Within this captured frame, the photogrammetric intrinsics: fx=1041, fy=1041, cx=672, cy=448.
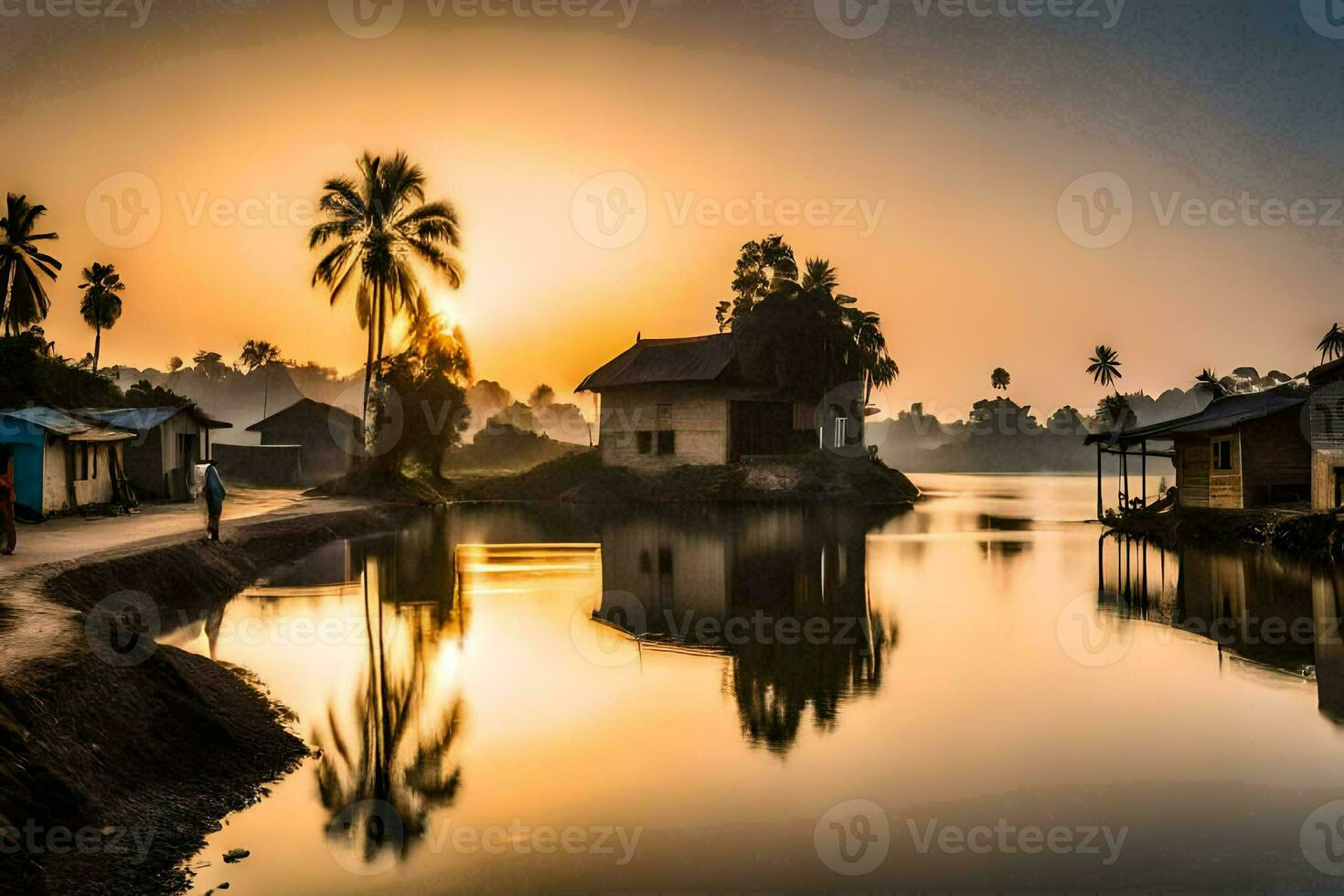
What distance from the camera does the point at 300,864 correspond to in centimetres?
764

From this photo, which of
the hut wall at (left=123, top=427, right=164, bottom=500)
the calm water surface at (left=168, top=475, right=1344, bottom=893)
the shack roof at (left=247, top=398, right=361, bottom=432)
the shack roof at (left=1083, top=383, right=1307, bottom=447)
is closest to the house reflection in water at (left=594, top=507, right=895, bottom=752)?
the calm water surface at (left=168, top=475, right=1344, bottom=893)

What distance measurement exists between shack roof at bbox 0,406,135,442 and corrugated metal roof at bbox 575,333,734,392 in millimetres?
32470

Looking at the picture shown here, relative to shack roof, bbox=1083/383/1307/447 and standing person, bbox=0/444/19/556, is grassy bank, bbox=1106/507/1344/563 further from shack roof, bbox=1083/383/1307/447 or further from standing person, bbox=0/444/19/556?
standing person, bbox=0/444/19/556

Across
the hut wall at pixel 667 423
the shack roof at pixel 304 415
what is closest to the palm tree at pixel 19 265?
the shack roof at pixel 304 415

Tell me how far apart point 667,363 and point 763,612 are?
4382cm

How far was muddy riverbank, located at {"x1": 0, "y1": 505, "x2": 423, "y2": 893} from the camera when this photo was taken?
284 inches

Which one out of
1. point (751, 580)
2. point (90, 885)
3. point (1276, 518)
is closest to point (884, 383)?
point (1276, 518)

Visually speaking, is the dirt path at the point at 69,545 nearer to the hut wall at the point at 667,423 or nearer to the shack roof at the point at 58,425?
the shack roof at the point at 58,425

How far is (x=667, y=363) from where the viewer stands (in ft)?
205

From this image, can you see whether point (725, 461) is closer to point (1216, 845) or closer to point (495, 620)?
point (495, 620)

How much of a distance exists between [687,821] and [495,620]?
1028cm

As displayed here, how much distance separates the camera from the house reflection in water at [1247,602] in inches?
600

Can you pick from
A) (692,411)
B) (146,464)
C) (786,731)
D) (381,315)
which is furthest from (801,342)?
(786,731)

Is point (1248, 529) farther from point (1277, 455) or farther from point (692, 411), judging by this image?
point (692, 411)
